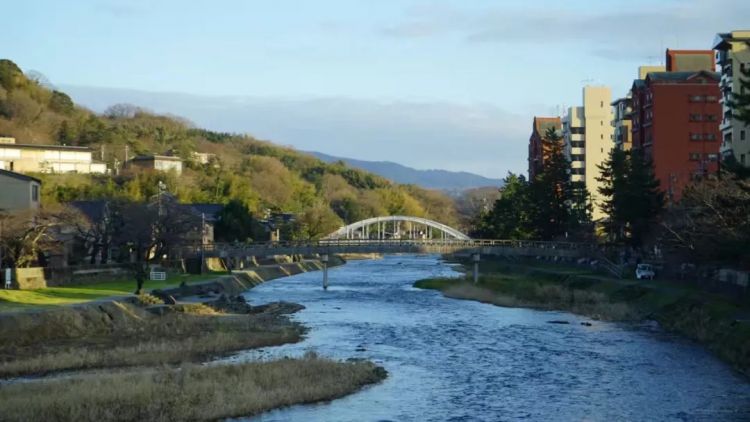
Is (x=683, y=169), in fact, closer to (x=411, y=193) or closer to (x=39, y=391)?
(x=39, y=391)

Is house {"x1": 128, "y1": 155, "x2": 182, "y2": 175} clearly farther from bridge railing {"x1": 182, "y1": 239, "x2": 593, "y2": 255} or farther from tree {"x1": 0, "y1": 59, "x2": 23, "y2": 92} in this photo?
bridge railing {"x1": 182, "y1": 239, "x2": 593, "y2": 255}

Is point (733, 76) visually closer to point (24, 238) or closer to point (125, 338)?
point (125, 338)

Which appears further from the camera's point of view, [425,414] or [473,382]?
[473,382]

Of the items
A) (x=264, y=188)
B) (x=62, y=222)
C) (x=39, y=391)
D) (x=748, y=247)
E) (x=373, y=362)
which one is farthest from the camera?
(x=264, y=188)

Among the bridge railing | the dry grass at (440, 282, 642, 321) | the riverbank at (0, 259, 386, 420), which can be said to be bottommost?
the riverbank at (0, 259, 386, 420)

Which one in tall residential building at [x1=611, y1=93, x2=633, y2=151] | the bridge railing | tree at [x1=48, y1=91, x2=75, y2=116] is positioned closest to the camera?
the bridge railing

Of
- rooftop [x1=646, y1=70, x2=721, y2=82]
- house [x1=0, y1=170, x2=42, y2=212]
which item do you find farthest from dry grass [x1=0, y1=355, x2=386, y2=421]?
rooftop [x1=646, y1=70, x2=721, y2=82]

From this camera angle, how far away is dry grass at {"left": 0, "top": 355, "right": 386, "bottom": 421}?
63.9 feet

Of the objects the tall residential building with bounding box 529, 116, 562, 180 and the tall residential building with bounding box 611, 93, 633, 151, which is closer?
the tall residential building with bounding box 611, 93, 633, 151

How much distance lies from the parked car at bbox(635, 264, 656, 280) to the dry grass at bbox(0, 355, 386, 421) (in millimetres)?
26159

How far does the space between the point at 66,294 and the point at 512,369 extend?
72.2ft

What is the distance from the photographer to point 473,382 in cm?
2519

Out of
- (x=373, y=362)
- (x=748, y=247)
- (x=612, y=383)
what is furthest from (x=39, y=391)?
(x=748, y=247)

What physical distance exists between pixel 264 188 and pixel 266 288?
6688 centimetres
